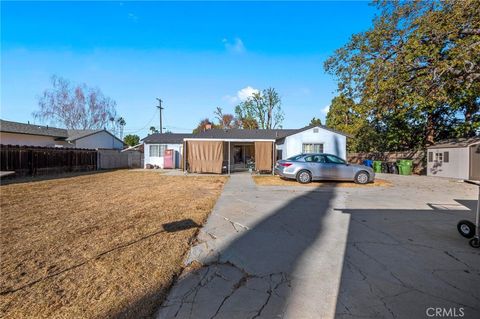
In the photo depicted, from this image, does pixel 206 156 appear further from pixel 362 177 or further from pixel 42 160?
pixel 42 160

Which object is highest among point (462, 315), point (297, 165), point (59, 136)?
point (59, 136)

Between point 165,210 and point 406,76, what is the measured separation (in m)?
13.0

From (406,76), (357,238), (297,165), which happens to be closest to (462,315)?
(357,238)

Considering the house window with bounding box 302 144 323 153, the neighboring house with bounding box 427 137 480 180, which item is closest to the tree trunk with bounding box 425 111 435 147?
the neighboring house with bounding box 427 137 480 180

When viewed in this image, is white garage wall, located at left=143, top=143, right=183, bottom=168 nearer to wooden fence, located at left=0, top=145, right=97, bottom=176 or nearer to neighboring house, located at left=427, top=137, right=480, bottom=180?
wooden fence, located at left=0, top=145, right=97, bottom=176

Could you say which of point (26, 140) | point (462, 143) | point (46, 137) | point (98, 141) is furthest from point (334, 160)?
point (98, 141)

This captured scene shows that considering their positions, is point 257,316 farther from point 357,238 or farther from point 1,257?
point 1,257

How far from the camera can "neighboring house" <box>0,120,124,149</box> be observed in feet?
64.3

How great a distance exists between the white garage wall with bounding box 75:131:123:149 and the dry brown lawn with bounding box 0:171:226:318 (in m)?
21.3

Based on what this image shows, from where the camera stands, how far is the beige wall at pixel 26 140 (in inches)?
757

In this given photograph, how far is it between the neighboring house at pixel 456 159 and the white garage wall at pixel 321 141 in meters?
5.64

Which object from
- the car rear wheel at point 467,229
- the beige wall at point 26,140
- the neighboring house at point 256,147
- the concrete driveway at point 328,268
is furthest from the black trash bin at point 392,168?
the beige wall at point 26,140

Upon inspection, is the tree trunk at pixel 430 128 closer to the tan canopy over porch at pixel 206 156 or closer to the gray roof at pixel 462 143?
the gray roof at pixel 462 143

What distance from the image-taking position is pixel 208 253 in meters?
3.52
